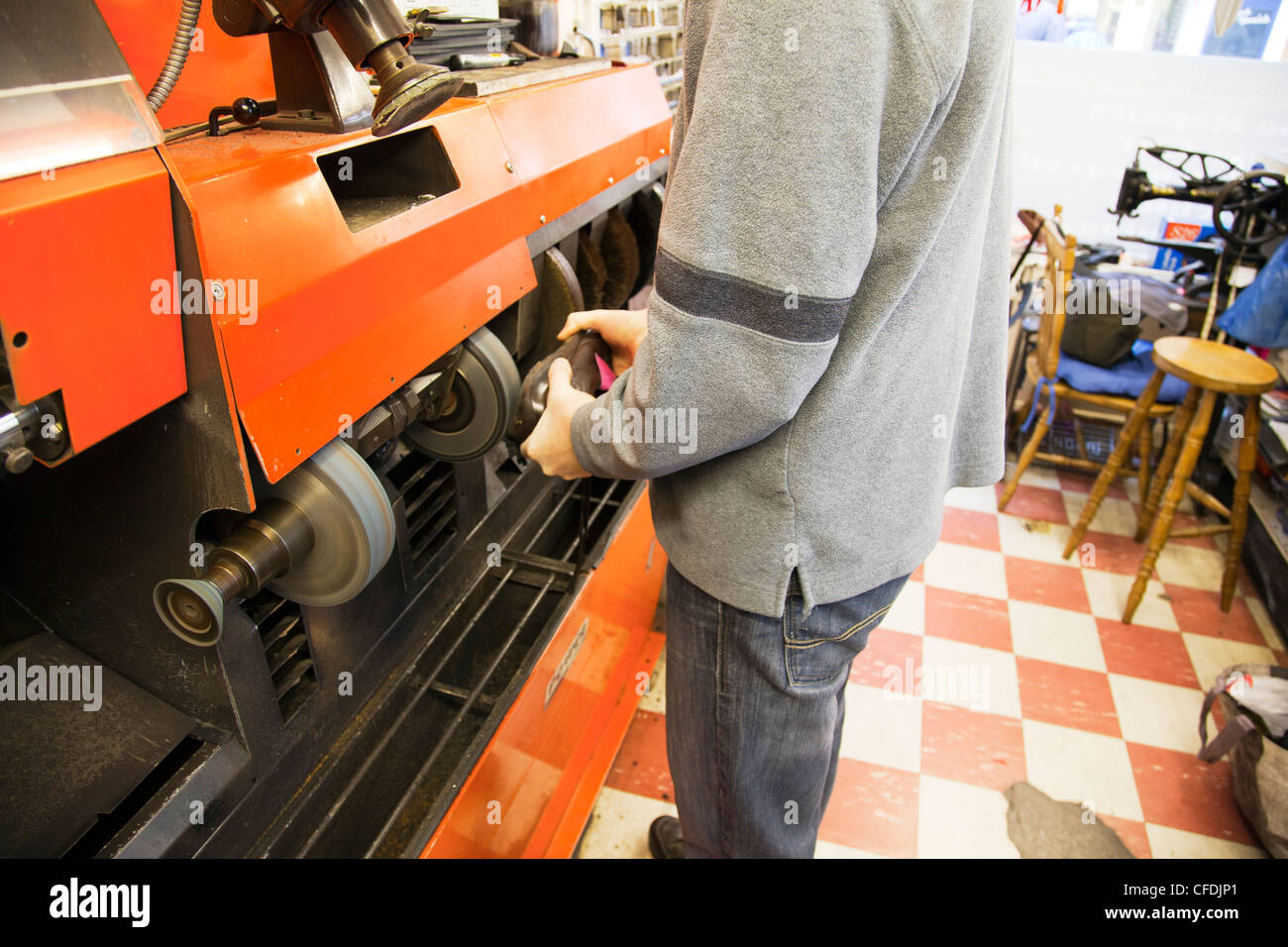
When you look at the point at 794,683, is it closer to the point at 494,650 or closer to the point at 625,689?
the point at 494,650

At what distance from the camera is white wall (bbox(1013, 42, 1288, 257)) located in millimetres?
4680

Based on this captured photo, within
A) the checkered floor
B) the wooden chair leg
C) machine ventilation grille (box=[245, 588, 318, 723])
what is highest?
machine ventilation grille (box=[245, 588, 318, 723])

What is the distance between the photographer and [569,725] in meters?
1.73

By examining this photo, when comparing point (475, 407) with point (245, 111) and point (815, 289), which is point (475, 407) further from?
point (815, 289)

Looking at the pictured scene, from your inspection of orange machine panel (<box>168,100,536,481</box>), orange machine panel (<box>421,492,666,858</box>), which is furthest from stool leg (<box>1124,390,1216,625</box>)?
orange machine panel (<box>168,100,536,481</box>)

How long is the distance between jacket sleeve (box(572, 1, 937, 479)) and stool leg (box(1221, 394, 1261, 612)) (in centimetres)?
263

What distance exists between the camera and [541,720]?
154cm

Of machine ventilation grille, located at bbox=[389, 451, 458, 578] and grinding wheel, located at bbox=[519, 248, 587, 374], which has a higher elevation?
grinding wheel, located at bbox=[519, 248, 587, 374]

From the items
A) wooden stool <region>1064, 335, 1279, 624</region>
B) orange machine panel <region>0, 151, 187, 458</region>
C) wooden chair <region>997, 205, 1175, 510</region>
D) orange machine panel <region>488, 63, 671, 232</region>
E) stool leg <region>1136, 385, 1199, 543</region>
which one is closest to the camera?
orange machine panel <region>0, 151, 187, 458</region>

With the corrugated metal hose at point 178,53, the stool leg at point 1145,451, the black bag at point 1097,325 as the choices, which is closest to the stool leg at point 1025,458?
the black bag at point 1097,325

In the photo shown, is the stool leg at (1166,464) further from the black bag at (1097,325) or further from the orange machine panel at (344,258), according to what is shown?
the orange machine panel at (344,258)

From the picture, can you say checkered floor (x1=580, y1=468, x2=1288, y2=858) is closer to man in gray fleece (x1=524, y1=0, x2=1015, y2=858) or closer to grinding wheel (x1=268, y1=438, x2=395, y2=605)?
man in gray fleece (x1=524, y1=0, x2=1015, y2=858)

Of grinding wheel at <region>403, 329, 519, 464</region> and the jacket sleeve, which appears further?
grinding wheel at <region>403, 329, 519, 464</region>
